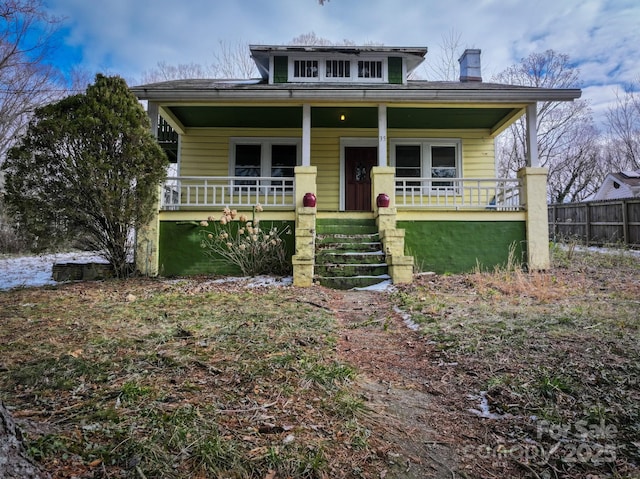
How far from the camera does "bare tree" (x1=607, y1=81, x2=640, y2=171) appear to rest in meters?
24.9

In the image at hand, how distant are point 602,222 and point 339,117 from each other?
11.0m

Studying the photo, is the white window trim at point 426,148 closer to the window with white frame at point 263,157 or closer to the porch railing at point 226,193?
the window with white frame at point 263,157

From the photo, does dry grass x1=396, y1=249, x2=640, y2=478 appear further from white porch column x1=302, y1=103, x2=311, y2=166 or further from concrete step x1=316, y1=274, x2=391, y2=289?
white porch column x1=302, y1=103, x2=311, y2=166

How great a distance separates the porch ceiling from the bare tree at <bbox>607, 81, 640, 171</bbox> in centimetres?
2294

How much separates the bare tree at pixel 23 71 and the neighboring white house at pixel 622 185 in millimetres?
27510

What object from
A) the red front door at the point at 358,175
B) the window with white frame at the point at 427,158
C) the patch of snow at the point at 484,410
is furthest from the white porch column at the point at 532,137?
the patch of snow at the point at 484,410

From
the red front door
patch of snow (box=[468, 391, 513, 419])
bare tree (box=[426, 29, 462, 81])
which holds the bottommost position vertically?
patch of snow (box=[468, 391, 513, 419])

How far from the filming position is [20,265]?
9.06 metres

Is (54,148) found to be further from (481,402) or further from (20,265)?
(481,402)

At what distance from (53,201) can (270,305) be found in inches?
168

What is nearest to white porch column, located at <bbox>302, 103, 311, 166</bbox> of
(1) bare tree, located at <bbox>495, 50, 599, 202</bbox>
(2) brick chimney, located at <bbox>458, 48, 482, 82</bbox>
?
(2) brick chimney, located at <bbox>458, 48, 482, 82</bbox>

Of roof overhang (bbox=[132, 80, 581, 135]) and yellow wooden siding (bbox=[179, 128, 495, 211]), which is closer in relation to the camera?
roof overhang (bbox=[132, 80, 581, 135])

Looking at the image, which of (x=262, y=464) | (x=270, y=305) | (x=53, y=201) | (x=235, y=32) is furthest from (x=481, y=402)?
(x=235, y=32)

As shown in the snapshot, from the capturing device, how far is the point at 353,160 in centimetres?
1072
